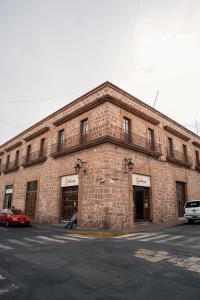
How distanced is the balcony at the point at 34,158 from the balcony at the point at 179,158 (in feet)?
36.6

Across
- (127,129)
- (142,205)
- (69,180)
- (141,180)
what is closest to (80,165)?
(69,180)

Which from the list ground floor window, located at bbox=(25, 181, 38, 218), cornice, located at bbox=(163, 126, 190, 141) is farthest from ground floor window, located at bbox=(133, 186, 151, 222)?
ground floor window, located at bbox=(25, 181, 38, 218)

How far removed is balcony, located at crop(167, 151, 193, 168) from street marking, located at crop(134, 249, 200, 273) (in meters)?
12.4

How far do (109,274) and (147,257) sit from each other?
183cm

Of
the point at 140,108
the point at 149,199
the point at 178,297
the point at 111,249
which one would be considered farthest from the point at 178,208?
the point at 178,297

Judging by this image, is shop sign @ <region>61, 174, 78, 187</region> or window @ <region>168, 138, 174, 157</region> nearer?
shop sign @ <region>61, 174, 78, 187</region>

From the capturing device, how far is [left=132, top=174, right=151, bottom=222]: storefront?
14.6 metres

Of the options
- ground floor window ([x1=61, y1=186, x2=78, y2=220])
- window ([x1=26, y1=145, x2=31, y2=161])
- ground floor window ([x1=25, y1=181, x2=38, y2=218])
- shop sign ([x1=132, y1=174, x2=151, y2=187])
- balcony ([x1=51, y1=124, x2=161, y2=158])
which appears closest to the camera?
balcony ([x1=51, y1=124, x2=161, y2=158])

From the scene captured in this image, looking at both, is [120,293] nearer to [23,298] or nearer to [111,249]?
[23,298]

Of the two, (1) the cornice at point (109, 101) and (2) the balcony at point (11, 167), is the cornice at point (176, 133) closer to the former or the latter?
(1) the cornice at point (109, 101)

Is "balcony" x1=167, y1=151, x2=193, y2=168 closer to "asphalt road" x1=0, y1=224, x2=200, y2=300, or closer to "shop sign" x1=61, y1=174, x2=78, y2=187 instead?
"shop sign" x1=61, y1=174, x2=78, y2=187

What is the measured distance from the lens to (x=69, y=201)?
14750 millimetres

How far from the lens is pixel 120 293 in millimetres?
Answer: 3312

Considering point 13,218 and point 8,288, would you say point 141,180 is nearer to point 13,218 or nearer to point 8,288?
Result: point 13,218
